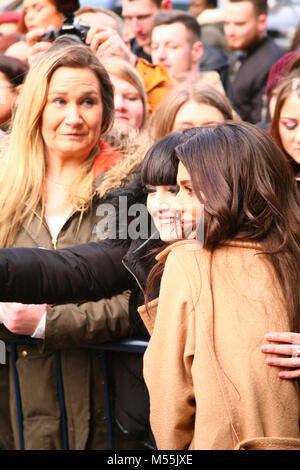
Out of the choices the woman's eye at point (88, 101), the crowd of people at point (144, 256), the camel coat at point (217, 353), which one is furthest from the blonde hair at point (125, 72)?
the camel coat at point (217, 353)

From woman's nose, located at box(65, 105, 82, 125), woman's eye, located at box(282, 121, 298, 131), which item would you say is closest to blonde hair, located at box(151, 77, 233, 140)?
woman's eye, located at box(282, 121, 298, 131)

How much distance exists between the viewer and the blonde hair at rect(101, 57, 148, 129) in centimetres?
515

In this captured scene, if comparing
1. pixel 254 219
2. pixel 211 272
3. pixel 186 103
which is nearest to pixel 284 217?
pixel 254 219

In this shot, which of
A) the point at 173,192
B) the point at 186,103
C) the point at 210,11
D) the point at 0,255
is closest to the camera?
the point at 0,255

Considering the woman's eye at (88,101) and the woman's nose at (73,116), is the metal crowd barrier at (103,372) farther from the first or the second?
the woman's eye at (88,101)

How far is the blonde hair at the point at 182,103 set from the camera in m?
4.71

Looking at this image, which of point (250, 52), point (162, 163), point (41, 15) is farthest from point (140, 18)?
point (162, 163)

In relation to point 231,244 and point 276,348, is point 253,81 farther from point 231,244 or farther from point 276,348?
point 276,348

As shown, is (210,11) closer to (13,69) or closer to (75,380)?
(13,69)

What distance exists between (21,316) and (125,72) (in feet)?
6.95

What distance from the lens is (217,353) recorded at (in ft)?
9.00

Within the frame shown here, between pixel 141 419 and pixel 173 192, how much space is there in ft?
3.04

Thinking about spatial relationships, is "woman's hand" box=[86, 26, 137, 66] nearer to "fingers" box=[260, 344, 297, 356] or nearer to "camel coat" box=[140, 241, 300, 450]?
"camel coat" box=[140, 241, 300, 450]

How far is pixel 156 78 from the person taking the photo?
583 centimetres
